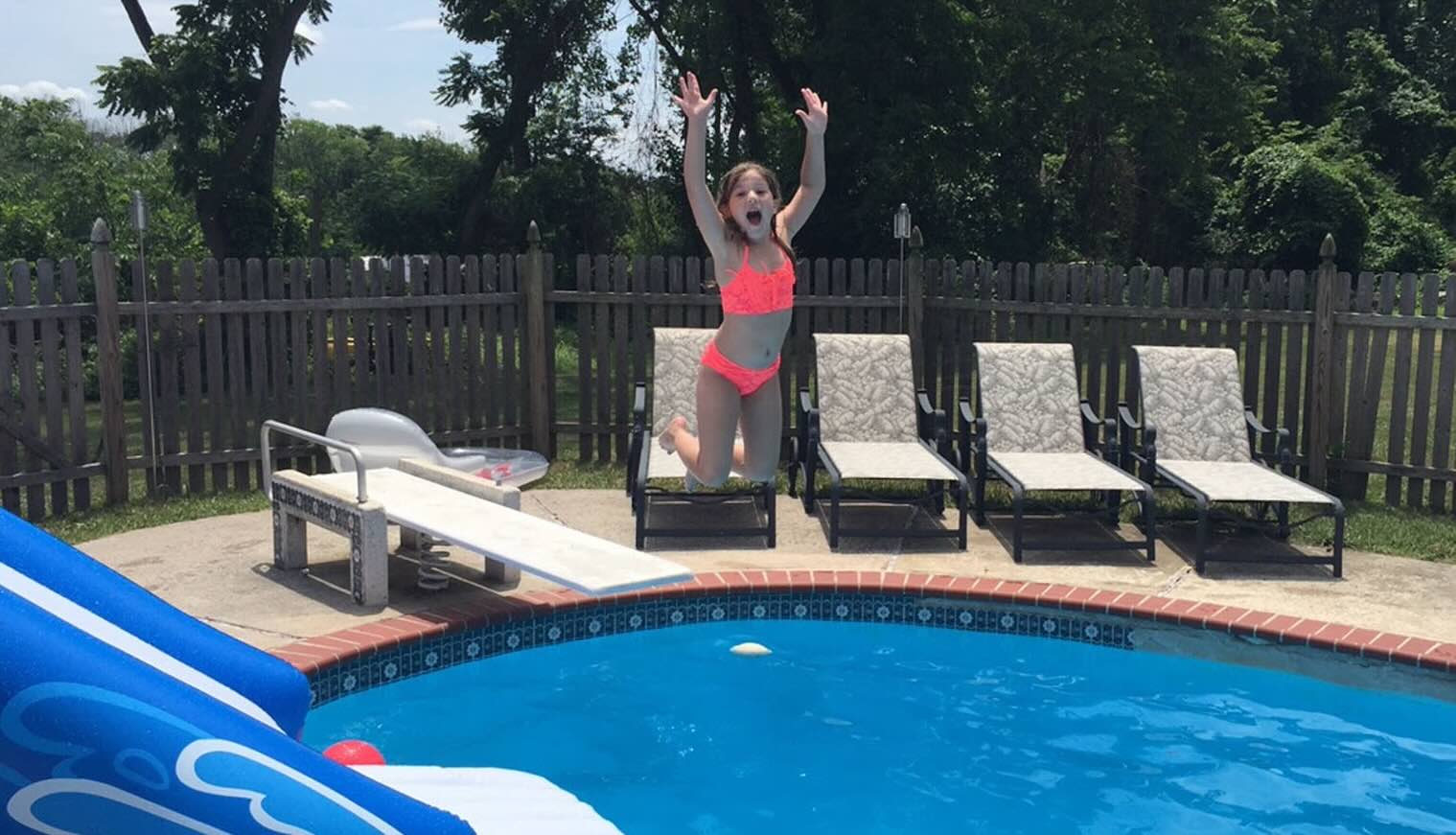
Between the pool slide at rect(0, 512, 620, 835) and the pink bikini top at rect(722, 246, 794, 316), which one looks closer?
the pool slide at rect(0, 512, 620, 835)

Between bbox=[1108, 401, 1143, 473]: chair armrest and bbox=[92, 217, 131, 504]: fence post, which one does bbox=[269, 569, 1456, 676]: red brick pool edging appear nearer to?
bbox=[1108, 401, 1143, 473]: chair armrest

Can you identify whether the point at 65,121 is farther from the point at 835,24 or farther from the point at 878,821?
the point at 878,821

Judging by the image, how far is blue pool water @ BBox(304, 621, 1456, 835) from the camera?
5.23 m

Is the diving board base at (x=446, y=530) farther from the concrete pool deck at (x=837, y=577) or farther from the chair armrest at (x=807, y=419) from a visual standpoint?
the chair armrest at (x=807, y=419)

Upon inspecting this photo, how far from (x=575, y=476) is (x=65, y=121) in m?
23.8

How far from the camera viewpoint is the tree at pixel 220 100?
1853 centimetres

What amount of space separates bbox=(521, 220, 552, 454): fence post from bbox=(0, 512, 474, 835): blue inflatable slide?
7.64 meters

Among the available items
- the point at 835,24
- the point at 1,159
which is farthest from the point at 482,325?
the point at 1,159

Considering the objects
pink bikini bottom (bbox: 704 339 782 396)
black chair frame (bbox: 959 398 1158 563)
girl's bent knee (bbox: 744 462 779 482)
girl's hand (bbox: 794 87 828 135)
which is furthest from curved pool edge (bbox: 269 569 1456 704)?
girl's hand (bbox: 794 87 828 135)

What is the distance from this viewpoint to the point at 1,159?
114 ft

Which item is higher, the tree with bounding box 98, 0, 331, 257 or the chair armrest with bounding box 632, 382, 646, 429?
the tree with bounding box 98, 0, 331, 257

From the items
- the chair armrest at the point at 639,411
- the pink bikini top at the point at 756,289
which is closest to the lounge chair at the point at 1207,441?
the chair armrest at the point at 639,411

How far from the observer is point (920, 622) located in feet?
23.1

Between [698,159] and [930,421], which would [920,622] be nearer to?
[930,421]
